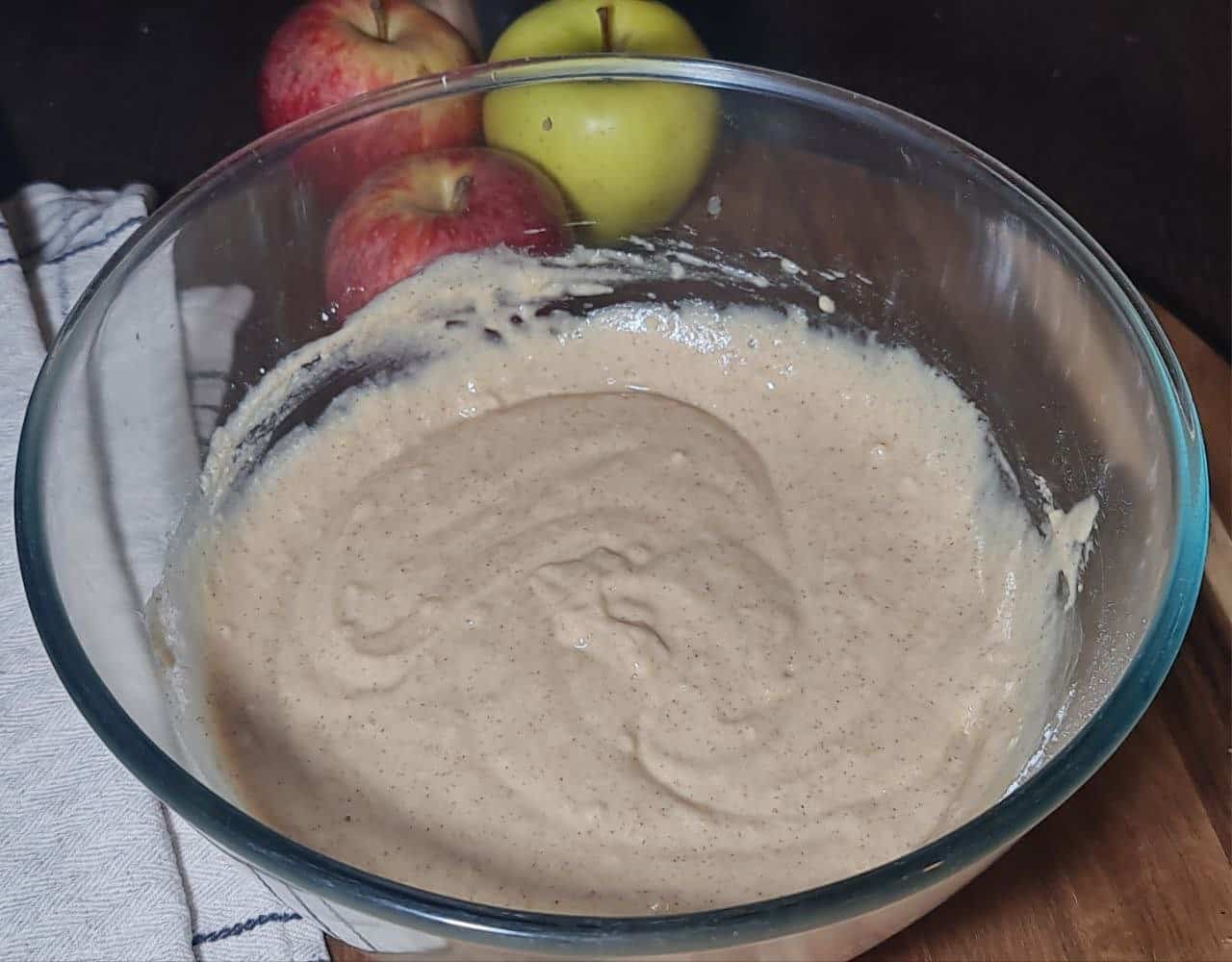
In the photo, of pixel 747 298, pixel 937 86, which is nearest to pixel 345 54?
pixel 747 298

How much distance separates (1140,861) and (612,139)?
31.8 inches

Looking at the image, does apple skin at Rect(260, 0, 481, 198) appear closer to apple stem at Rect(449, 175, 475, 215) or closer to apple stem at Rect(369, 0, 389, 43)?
apple stem at Rect(369, 0, 389, 43)

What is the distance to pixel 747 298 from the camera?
4.58ft

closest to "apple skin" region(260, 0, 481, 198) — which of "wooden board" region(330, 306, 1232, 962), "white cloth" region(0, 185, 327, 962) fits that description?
"white cloth" region(0, 185, 327, 962)

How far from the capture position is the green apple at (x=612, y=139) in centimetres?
134

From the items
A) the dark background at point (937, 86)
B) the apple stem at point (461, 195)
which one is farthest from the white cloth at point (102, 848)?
the dark background at point (937, 86)

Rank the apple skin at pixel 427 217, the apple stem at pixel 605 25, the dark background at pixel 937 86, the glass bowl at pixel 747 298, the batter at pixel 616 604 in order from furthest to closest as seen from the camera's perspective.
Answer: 1. the dark background at pixel 937 86
2. the apple stem at pixel 605 25
3. the apple skin at pixel 427 217
4. the batter at pixel 616 604
5. the glass bowl at pixel 747 298

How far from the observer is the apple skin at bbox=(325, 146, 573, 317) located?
51.8 inches

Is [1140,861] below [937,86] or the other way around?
below

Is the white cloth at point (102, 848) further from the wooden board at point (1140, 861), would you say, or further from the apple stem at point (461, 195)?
the apple stem at point (461, 195)

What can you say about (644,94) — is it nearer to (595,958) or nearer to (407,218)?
(407,218)

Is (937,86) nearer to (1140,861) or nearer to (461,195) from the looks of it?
(461,195)

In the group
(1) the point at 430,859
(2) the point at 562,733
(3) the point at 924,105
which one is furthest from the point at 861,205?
(3) the point at 924,105

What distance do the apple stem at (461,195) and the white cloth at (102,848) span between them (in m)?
0.24
